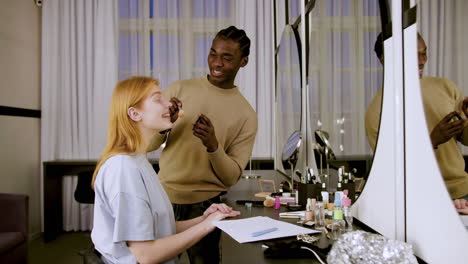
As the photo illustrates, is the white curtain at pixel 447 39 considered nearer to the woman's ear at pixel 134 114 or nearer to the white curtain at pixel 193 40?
the woman's ear at pixel 134 114


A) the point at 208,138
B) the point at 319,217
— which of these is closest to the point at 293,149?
the point at 208,138

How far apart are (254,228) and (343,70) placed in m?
0.76

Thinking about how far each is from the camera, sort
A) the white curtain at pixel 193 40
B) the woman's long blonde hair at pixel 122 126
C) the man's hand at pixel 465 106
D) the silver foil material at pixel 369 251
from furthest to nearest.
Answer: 1. the white curtain at pixel 193 40
2. the woman's long blonde hair at pixel 122 126
3. the silver foil material at pixel 369 251
4. the man's hand at pixel 465 106

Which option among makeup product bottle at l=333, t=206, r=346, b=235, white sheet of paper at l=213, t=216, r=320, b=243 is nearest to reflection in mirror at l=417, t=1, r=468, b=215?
makeup product bottle at l=333, t=206, r=346, b=235

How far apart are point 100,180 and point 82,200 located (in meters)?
2.72

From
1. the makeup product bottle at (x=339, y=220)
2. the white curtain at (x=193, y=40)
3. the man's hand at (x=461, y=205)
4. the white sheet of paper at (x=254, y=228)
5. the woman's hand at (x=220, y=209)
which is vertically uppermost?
the white curtain at (x=193, y=40)

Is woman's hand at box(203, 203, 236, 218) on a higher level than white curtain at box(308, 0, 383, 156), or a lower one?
lower

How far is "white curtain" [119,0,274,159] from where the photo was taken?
13.7ft

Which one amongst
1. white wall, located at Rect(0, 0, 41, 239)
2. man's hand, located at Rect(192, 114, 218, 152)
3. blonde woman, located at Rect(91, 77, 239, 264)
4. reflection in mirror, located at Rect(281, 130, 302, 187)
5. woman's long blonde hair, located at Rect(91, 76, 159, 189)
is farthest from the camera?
white wall, located at Rect(0, 0, 41, 239)

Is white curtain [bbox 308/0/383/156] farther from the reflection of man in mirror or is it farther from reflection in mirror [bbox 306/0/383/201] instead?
the reflection of man in mirror

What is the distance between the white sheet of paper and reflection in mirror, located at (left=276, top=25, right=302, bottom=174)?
1.13 m

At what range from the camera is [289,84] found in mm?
2814

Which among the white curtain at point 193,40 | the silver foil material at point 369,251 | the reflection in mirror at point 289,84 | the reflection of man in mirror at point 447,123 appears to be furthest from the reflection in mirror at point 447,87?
the white curtain at point 193,40

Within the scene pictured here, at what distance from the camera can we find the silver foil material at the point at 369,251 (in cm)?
85
